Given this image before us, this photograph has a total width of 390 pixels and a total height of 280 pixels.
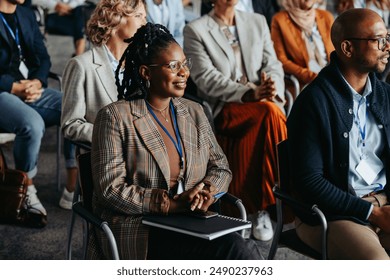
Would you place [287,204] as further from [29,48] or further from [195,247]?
[29,48]

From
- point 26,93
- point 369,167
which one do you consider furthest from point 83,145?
point 369,167

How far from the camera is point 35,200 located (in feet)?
12.4

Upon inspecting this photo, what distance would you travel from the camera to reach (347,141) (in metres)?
2.57

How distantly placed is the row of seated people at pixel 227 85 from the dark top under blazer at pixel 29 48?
0.24m

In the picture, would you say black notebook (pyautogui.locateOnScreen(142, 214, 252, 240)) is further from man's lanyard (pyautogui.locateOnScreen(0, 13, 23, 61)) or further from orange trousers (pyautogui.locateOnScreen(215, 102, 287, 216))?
man's lanyard (pyautogui.locateOnScreen(0, 13, 23, 61))

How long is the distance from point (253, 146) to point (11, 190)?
132 centimetres

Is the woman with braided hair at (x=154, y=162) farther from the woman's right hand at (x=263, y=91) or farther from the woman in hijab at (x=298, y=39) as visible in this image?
the woman in hijab at (x=298, y=39)

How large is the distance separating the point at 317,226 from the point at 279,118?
3.97ft

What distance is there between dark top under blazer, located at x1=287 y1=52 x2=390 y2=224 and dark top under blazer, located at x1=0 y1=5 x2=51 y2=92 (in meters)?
1.94

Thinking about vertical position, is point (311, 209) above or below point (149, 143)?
below

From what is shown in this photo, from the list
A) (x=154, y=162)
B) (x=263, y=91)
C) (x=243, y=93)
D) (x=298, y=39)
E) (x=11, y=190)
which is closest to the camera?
(x=154, y=162)

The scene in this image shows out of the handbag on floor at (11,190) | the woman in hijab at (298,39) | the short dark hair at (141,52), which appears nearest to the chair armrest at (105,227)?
the short dark hair at (141,52)

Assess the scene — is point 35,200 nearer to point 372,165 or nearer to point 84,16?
point 372,165
